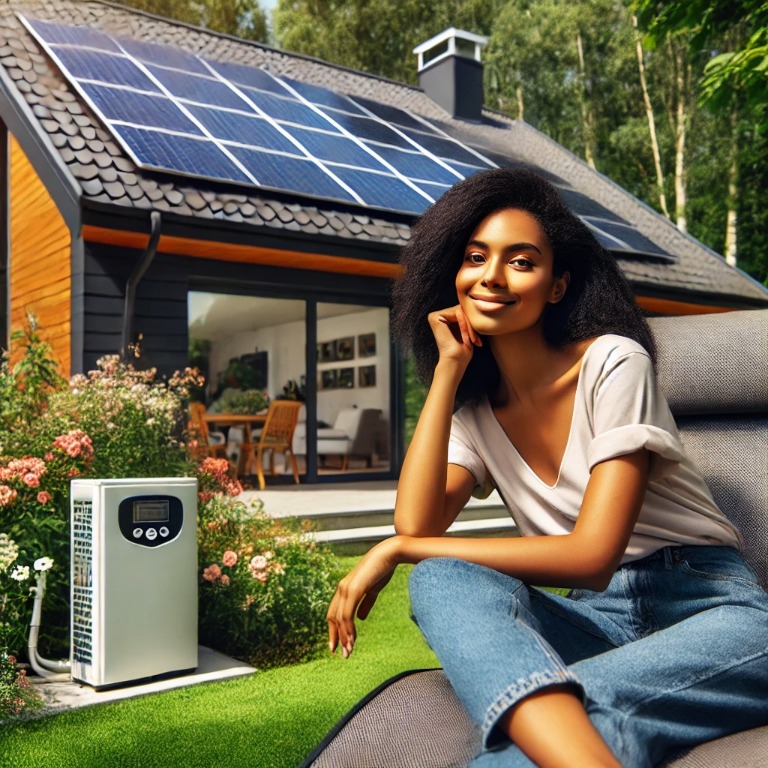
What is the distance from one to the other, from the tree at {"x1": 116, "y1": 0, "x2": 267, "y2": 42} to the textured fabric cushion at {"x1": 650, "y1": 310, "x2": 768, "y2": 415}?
75.6ft

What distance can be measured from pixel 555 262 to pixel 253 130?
6.32 meters

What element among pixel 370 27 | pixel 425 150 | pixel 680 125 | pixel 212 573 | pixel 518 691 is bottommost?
pixel 212 573

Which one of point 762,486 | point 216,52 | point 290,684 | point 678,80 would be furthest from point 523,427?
point 678,80

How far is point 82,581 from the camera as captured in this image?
3.18 metres

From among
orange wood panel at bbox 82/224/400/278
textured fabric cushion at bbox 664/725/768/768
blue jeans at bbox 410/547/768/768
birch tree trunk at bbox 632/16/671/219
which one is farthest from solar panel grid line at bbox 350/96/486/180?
birch tree trunk at bbox 632/16/671/219

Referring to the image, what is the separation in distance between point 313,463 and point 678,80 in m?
15.6

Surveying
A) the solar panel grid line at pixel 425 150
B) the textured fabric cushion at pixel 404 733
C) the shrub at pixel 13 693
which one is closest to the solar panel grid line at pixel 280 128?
the solar panel grid line at pixel 425 150

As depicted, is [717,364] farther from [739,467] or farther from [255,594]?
[255,594]

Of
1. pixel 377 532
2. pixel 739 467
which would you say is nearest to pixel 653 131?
pixel 377 532

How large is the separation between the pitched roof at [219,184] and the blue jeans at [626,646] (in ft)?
17.1

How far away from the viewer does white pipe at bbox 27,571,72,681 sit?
3.21 meters

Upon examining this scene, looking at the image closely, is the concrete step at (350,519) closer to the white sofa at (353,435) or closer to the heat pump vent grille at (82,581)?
the heat pump vent grille at (82,581)

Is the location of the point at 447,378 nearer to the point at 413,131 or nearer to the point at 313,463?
the point at 313,463

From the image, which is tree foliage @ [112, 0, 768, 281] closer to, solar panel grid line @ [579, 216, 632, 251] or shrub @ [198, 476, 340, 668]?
solar panel grid line @ [579, 216, 632, 251]
